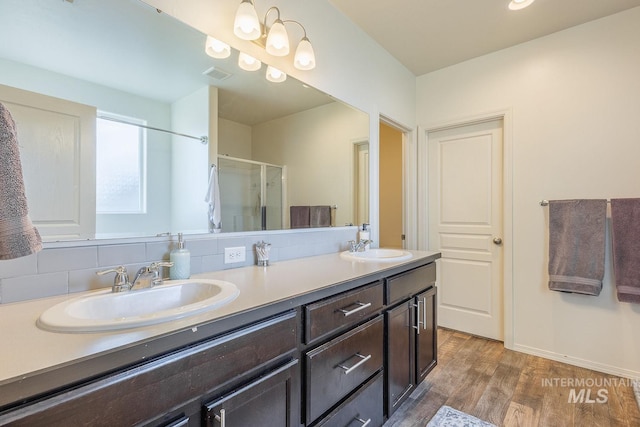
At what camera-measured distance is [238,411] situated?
79cm

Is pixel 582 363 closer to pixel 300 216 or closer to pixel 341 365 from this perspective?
pixel 341 365

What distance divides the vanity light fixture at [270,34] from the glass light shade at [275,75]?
0.26 ft

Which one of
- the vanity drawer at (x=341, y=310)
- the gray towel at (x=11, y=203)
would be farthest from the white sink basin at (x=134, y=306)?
the vanity drawer at (x=341, y=310)

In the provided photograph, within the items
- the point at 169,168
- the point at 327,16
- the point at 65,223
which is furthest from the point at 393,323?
the point at 327,16

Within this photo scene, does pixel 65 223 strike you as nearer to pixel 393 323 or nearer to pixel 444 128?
pixel 393 323

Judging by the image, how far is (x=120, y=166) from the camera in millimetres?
1144

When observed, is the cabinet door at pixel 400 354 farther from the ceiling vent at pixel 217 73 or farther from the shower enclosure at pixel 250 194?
the ceiling vent at pixel 217 73

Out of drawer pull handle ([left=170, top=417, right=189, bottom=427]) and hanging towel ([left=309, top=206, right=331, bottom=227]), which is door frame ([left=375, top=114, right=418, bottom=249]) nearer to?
hanging towel ([left=309, top=206, right=331, bottom=227])

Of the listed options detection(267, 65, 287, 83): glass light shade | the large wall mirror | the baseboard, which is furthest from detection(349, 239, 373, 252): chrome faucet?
the baseboard

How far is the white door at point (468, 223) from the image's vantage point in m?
2.66

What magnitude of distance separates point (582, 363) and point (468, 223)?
131 centimetres

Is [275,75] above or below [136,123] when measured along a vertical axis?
above

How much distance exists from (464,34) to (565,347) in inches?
101

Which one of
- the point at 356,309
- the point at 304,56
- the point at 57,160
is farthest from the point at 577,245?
the point at 57,160
